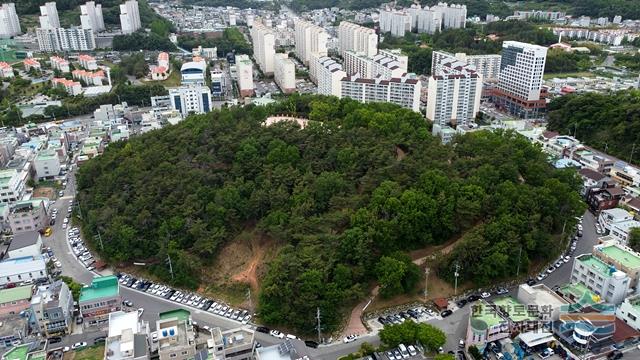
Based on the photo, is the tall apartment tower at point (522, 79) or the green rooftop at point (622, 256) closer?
the green rooftop at point (622, 256)

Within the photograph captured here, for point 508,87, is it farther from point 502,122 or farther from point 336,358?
point 336,358

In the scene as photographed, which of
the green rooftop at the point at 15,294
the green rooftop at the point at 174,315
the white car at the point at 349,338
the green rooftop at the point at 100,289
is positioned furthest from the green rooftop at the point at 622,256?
the green rooftop at the point at 15,294

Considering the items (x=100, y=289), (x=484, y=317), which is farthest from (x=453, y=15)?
(x=100, y=289)

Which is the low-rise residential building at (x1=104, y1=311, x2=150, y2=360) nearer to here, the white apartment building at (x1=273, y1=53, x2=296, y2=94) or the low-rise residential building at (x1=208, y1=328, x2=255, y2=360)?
the low-rise residential building at (x1=208, y1=328, x2=255, y2=360)

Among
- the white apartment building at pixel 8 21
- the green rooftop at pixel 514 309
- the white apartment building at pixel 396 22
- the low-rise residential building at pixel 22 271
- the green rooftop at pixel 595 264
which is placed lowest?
the low-rise residential building at pixel 22 271

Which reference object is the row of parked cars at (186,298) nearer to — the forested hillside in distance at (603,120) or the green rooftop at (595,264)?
the green rooftop at (595,264)

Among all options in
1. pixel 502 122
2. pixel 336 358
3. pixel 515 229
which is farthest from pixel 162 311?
pixel 502 122
